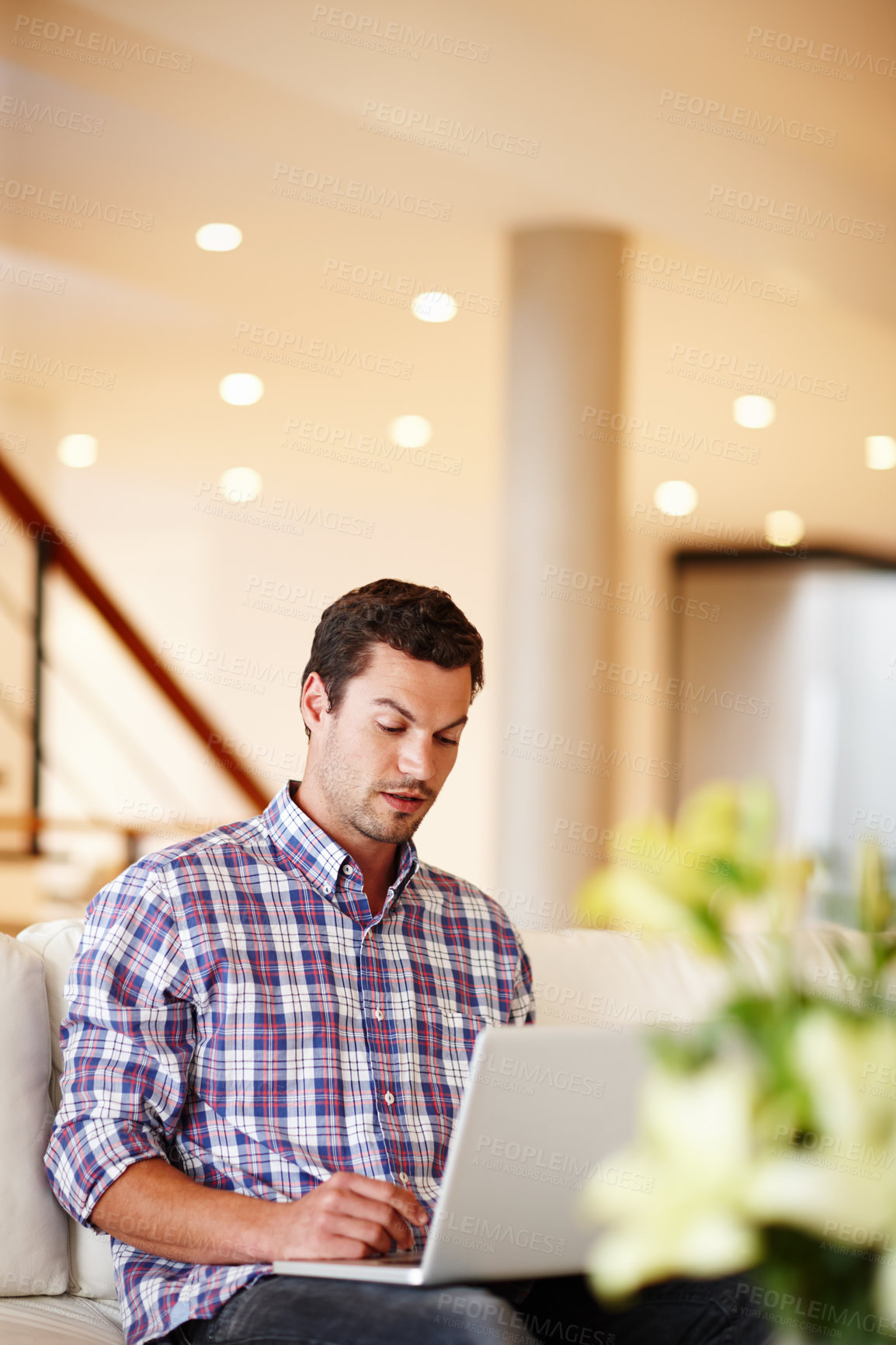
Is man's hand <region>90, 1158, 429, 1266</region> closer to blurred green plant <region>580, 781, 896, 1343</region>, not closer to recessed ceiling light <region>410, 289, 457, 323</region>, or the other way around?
blurred green plant <region>580, 781, 896, 1343</region>

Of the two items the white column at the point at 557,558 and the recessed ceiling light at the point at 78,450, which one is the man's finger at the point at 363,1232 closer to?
the white column at the point at 557,558

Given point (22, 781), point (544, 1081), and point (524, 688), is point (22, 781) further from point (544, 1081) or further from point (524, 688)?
point (544, 1081)

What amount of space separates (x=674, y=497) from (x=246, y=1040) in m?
4.53

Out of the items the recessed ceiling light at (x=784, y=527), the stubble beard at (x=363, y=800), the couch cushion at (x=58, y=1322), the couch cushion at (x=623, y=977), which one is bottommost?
the couch cushion at (x=58, y=1322)

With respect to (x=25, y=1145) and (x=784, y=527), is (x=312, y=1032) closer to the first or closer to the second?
(x=25, y=1145)

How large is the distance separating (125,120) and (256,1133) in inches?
118

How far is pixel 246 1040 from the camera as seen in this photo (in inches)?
54.8

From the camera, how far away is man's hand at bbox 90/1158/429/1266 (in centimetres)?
118

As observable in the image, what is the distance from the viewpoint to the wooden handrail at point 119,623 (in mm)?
3654

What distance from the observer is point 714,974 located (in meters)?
2.04

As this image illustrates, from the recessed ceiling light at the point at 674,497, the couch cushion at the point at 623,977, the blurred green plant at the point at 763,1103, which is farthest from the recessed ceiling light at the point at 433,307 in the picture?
the blurred green plant at the point at 763,1103

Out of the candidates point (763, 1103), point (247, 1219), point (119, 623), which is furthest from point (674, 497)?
point (763, 1103)

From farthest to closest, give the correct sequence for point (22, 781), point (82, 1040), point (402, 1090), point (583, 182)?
point (583, 182)
point (22, 781)
point (402, 1090)
point (82, 1040)

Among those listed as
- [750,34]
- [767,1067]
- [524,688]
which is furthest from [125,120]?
[767,1067]
